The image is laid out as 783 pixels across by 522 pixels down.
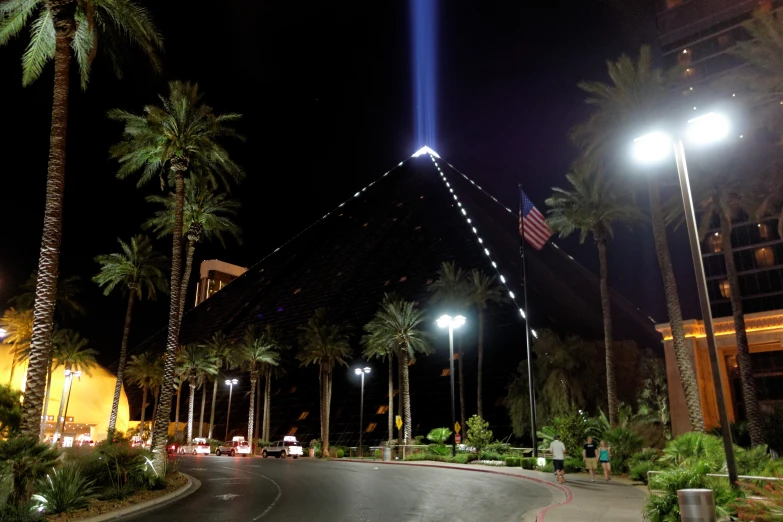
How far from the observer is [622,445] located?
23.1m

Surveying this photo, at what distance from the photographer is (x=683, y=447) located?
16.0 meters

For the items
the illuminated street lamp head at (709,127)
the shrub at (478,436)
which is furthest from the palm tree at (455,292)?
the illuminated street lamp head at (709,127)

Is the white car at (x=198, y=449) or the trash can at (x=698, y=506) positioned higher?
the trash can at (x=698, y=506)

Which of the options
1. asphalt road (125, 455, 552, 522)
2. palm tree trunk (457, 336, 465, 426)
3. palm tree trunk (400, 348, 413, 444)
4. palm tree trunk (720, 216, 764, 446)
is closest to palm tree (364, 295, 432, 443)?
palm tree trunk (400, 348, 413, 444)

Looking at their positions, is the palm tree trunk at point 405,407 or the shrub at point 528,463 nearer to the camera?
the shrub at point 528,463

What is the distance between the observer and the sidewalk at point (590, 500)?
457 inches

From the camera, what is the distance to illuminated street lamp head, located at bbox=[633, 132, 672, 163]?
37.3 feet

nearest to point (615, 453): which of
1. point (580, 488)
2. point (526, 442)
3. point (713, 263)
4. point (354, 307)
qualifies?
point (580, 488)

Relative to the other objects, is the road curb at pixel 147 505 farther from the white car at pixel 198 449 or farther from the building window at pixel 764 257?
the building window at pixel 764 257

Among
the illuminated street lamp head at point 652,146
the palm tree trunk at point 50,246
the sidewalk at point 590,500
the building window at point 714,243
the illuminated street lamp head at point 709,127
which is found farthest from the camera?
the building window at point 714,243

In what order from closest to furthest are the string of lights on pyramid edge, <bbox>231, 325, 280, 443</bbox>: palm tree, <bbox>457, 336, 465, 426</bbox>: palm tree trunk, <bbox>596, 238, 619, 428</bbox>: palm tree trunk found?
<bbox>596, 238, 619, 428</bbox>: palm tree trunk
<bbox>457, 336, 465, 426</bbox>: palm tree trunk
the string of lights on pyramid edge
<bbox>231, 325, 280, 443</bbox>: palm tree

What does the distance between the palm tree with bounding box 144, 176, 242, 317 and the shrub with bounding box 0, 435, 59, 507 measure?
53.7 feet

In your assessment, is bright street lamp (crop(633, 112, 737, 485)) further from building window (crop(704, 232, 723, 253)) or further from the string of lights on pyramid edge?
building window (crop(704, 232, 723, 253))

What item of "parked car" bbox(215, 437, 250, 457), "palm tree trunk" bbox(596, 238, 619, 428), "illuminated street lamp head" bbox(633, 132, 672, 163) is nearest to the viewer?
"illuminated street lamp head" bbox(633, 132, 672, 163)
